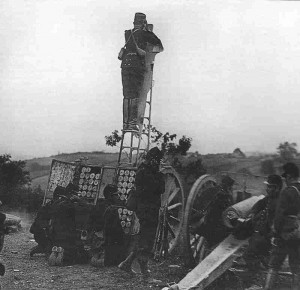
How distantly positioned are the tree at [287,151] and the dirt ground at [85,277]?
1.60 meters

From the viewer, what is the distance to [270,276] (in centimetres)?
425

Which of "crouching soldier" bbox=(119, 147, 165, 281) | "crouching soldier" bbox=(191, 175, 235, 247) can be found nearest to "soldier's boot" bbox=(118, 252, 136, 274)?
"crouching soldier" bbox=(119, 147, 165, 281)

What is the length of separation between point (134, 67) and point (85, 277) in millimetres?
4602

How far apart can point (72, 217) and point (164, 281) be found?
2.08 m

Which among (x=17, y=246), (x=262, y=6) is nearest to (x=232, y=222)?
(x=262, y=6)

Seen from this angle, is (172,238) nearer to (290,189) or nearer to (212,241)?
(212,241)

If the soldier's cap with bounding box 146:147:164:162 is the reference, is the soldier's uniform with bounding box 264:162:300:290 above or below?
below

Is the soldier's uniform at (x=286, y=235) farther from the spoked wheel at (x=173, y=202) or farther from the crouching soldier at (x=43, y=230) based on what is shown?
the crouching soldier at (x=43, y=230)

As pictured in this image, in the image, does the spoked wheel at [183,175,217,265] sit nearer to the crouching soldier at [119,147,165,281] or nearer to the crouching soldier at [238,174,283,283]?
the crouching soldier at [119,147,165,281]

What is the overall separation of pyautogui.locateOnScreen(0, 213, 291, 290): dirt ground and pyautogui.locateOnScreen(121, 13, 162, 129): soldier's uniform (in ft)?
11.9

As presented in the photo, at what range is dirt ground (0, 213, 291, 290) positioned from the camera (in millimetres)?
4770

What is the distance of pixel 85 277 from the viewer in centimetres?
528

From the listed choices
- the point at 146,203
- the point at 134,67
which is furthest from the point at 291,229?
the point at 134,67

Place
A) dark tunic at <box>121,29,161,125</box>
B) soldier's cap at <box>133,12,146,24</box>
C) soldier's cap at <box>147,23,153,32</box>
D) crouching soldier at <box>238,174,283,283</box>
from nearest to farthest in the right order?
crouching soldier at <box>238,174,283,283</box> < soldier's cap at <box>133,12,146,24</box> < dark tunic at <box>121,29,161,125</box> < soldier's cap at <box>147,23,153,32</box>
